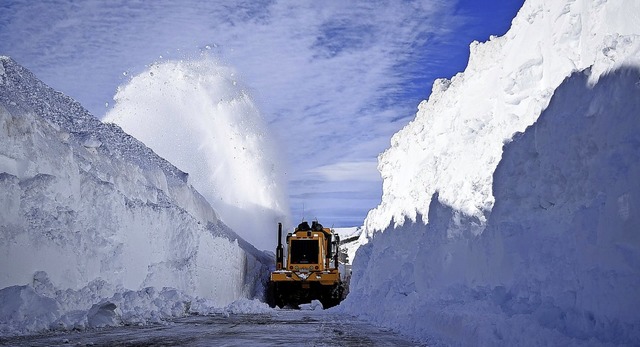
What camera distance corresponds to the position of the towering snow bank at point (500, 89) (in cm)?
973

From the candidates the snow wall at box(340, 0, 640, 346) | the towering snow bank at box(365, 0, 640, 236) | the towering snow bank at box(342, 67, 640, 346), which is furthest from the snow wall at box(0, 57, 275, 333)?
the towering snow bank at box(365, 0, 640, 236)

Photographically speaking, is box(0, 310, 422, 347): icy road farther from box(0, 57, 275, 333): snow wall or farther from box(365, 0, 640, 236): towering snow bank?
box(365, 0, 640, 236): towering snow bank

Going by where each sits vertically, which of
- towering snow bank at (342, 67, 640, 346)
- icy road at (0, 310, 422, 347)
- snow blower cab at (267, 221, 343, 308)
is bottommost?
icy road at (0, 310, 422, 347)

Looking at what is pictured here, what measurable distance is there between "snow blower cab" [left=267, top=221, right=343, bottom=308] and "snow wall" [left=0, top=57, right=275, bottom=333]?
330cm

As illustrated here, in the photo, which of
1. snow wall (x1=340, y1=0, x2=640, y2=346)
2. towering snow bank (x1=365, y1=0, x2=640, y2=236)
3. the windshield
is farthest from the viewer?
the windshield

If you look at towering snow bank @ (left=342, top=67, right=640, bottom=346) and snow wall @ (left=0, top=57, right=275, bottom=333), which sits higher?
snow wall @ (left=0, top=57, right=275, bottom=333)

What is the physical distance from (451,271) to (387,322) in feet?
6.86

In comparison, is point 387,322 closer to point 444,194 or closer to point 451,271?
point 451,271

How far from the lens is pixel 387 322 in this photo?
1498cm

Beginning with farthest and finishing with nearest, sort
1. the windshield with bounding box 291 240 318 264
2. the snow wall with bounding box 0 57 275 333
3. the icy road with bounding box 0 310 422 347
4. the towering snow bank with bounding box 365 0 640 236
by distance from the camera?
the windshield with bounding box 291 240 318 264
the snow wall with bounding box 0 57 275 333
the towering snow bank with bounding box 365 0 640 236
the icy road with bounding box 0 310 422 347

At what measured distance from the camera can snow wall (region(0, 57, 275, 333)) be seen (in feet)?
49.5

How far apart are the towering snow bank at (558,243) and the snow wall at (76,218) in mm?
7175

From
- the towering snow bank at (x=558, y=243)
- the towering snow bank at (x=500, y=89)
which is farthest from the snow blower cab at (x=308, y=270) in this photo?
the towering snow bank at (x=558, y=243)

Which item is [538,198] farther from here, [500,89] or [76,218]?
[76,218]
